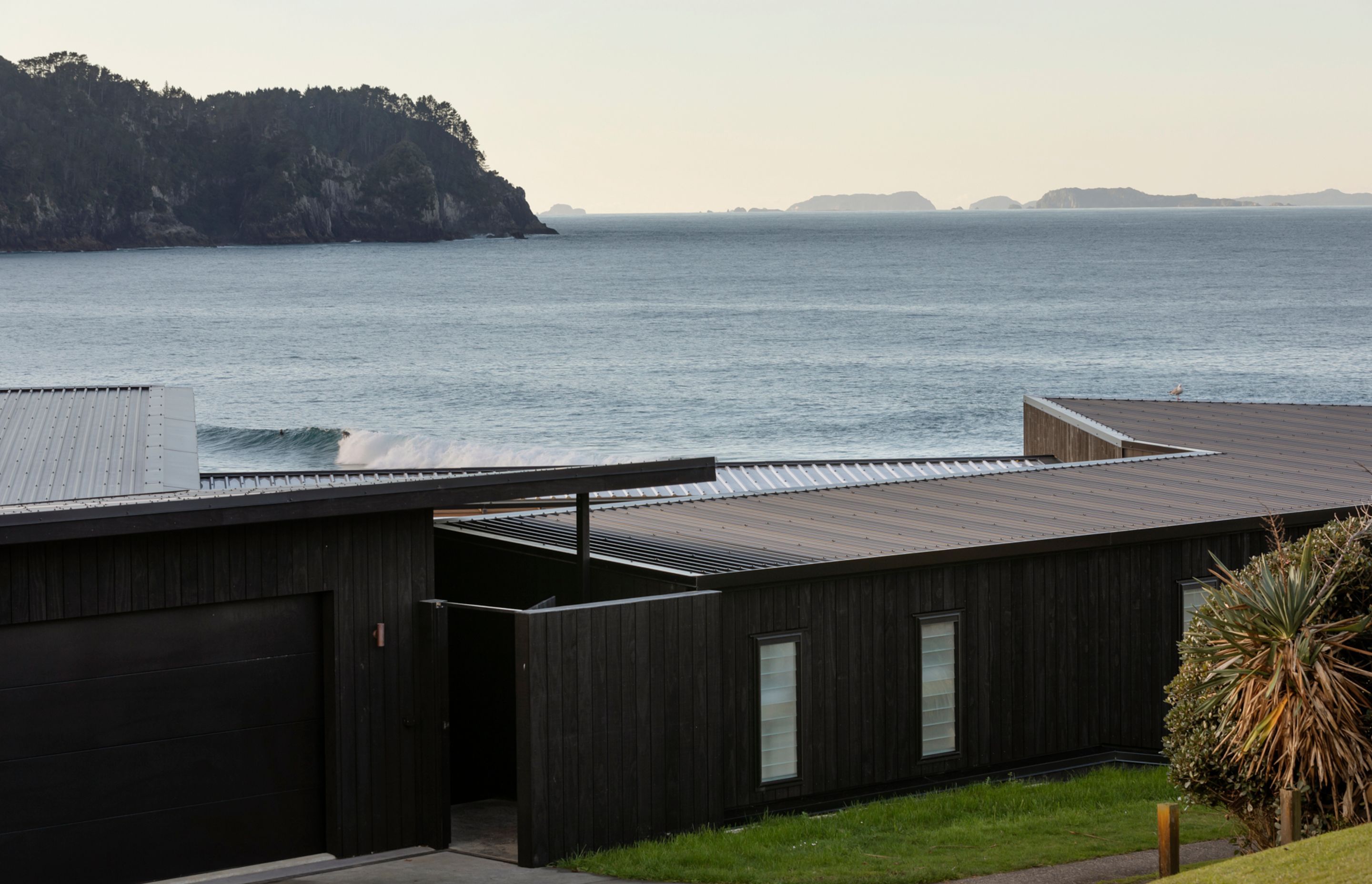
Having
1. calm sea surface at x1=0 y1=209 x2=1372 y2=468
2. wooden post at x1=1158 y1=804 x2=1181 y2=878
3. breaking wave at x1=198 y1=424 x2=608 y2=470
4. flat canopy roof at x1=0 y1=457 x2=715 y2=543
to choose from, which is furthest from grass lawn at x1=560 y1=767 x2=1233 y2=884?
calm sea surface at x1=0 y1=209 x2=1372 y2=468

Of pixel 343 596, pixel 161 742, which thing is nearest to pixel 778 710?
pixel 343 596

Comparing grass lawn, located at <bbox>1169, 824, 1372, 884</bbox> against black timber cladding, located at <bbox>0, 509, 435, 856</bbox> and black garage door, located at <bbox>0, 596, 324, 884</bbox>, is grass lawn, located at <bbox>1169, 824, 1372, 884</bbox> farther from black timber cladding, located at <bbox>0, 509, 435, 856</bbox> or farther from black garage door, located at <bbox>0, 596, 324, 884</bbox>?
black garage door, located at <bbox>0, 596, 324, 884</bbox>

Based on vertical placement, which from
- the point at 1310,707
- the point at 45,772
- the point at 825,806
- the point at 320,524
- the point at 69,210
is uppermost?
the point at 69,210

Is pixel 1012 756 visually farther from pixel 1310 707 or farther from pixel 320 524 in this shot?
pixel 320 524

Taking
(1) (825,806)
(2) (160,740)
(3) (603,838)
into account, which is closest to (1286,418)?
(1) (825,806)

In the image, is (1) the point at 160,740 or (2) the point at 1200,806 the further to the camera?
(2) the point at 1200,806

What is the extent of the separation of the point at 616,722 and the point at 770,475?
1184 centimetres

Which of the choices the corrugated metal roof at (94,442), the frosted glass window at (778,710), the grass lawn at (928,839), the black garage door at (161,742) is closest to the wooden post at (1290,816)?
the grass lawn at (928,839)

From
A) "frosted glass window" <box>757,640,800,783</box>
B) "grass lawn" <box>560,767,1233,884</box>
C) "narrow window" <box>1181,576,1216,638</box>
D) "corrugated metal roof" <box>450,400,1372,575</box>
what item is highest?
"corrugated metal roof" <box>450,400,1372,575</box>

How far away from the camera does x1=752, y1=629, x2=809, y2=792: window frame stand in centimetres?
1373

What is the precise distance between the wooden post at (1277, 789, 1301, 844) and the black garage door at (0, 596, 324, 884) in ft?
25.2

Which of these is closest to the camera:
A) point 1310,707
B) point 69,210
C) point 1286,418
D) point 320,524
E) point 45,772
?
point 1310,707

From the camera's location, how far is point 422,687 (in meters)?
13.0

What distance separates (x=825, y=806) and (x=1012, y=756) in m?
2.27
